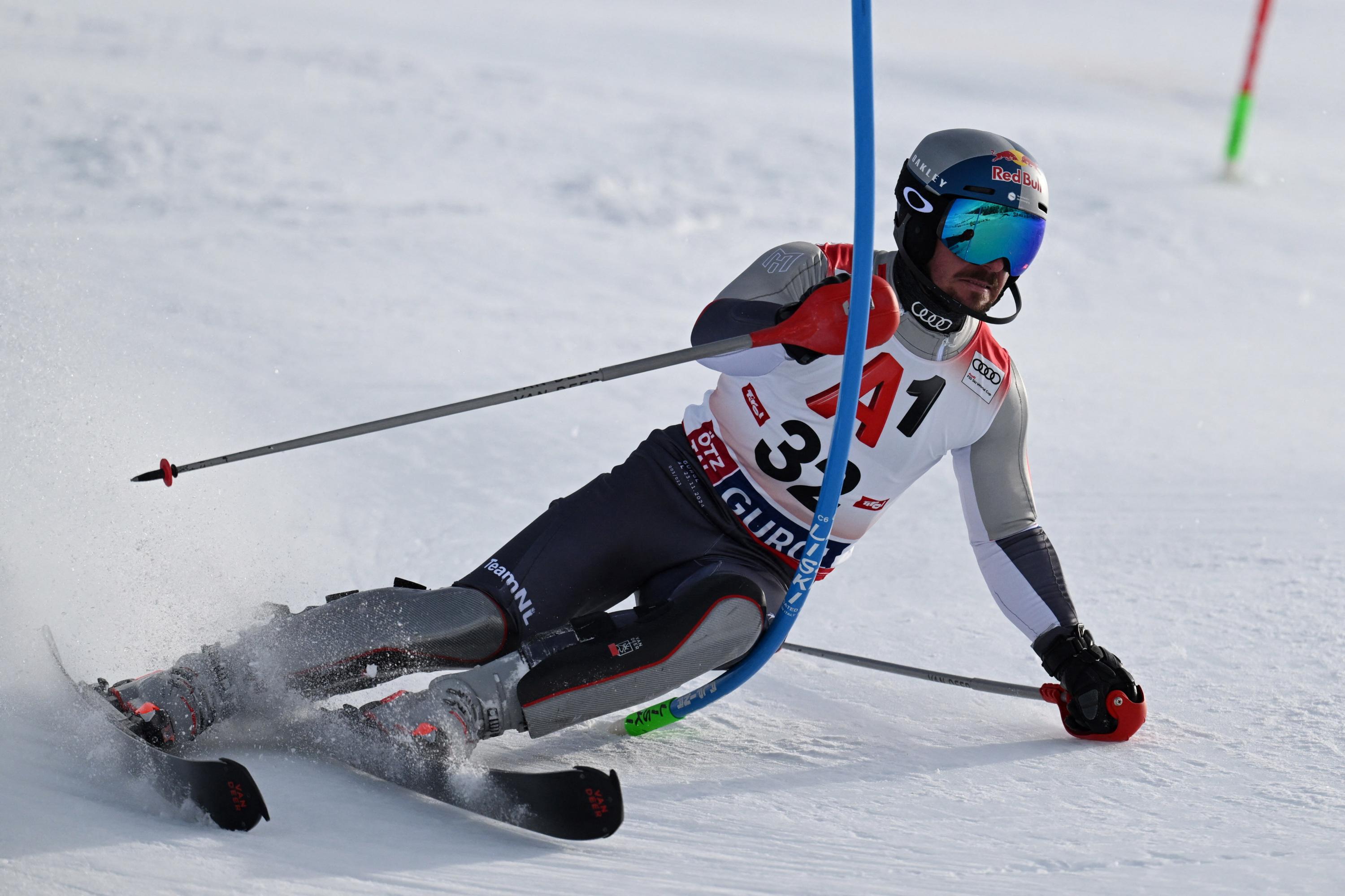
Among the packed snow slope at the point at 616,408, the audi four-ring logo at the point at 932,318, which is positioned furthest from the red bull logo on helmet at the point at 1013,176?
the packed snow slope at the point at 616,408

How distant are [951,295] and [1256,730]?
54.9 inches

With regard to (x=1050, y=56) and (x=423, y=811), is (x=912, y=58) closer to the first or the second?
(x=1050, y=56)

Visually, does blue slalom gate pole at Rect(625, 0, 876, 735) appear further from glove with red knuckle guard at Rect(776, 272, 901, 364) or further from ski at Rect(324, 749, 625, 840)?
ski at Rect(324, 749, 625, 840)

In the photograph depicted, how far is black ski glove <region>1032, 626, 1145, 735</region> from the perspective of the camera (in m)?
2.93

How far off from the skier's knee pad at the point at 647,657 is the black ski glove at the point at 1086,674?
758 mm

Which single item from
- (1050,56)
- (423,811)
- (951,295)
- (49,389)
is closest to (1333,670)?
A: (951,295)

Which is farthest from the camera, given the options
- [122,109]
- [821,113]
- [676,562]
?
[821,113]

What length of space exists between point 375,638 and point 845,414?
1065 millimetres

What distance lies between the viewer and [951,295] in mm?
2773

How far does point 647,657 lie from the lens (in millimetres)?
2557

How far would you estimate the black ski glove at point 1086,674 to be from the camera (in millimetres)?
2932

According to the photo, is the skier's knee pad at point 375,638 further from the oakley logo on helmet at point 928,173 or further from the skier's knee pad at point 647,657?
the oakley logo on helmet at point 928,173

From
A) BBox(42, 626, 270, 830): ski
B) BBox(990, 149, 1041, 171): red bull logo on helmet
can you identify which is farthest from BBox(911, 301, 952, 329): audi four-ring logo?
BBox(42, 626, 270, 830): ski

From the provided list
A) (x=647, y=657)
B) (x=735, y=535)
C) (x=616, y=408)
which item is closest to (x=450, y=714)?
(x=647, y=657)
